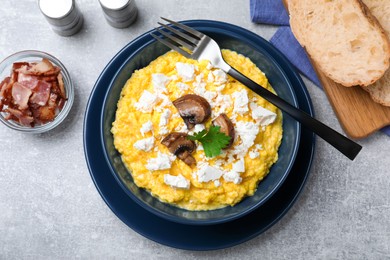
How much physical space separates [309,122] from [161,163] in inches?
43.8

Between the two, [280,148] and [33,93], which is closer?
[280,148]

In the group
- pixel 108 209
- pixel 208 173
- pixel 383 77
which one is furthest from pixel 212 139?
pixel 383 77

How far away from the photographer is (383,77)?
4.13 metres

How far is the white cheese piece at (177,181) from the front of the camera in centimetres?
360

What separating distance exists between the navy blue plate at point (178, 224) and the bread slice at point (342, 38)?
0.29m

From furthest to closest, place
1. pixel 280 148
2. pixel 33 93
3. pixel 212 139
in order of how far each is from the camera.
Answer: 1. pixel 33 93
2. pixel 280 148
3. pixel 212 139

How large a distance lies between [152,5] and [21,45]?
1.21 m

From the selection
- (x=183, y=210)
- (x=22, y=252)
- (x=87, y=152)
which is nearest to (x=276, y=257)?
(x=183, y=210)

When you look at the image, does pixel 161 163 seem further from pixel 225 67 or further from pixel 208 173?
pixel 225 67

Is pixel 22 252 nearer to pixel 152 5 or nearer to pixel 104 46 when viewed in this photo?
pixel 104 46

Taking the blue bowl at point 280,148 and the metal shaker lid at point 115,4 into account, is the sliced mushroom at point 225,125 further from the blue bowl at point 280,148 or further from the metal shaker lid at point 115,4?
the metal shaker lid at point 115,4

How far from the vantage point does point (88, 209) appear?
4301mm

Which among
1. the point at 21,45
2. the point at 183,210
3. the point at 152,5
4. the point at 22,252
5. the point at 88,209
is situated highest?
the point at 152,5

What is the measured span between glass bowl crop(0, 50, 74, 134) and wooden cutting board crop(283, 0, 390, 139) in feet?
6.86
